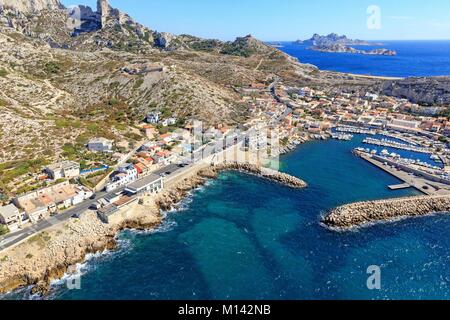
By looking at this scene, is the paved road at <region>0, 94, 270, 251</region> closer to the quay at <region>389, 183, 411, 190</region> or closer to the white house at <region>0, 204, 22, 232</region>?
the white house at <region>0, 204, 22, 232</region>

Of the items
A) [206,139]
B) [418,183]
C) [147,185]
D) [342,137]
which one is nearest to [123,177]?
[147,185]

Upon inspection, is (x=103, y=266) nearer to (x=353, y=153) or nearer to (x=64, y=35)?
(x=353, y=153)

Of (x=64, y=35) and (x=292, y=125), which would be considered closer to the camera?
(x=292, y=125)

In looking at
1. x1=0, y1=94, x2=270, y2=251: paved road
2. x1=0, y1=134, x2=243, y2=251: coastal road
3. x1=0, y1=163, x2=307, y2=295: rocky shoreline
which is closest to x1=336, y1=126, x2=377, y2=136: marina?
x1=0, y1=94, x2=270, y2=251: paved road

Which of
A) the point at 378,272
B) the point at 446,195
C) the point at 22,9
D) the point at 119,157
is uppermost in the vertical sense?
the point at 22,9

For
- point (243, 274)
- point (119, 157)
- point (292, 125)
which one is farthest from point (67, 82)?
point (243, 274)

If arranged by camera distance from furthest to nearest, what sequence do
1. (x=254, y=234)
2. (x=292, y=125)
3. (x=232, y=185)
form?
(x=292, y=125) < (x=232, y=185) < (x=254, y=234)

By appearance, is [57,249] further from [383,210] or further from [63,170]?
[383,210]
